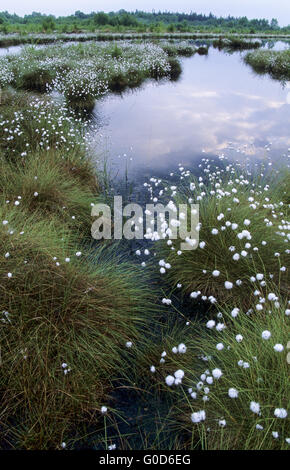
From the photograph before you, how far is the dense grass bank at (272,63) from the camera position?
75.3ft

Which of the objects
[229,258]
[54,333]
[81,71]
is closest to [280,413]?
[54,333]

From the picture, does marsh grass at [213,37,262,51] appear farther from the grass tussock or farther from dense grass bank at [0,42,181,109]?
the grass tussock

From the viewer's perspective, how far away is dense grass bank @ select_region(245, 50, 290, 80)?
2294 centimetres

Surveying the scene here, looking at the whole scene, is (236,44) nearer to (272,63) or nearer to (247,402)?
(272,63)

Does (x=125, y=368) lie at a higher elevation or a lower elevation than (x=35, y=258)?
lower

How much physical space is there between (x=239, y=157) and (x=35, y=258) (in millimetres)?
7719

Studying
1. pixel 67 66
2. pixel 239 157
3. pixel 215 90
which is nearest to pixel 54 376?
pixel 239 157

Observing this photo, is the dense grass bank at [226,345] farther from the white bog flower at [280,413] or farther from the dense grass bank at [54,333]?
the dense grass bank at [54,333]

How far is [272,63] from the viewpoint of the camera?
24.7 metres

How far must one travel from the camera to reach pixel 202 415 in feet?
7.99

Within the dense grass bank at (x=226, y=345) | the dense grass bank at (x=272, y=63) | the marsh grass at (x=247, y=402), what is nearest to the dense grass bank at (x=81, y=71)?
the dense grass bank at (x=272, y=63)

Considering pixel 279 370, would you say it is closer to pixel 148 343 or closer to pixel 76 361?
pixel 148 343

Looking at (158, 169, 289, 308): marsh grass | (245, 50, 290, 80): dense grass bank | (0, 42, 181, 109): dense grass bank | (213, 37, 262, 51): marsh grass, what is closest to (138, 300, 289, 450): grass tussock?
(158, 169, 289, 308): marsh grass

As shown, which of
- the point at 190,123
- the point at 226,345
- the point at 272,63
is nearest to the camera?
the point at 226,345
